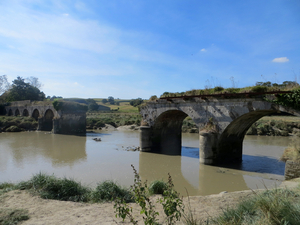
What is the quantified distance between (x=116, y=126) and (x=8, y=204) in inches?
1166

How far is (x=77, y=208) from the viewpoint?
503cm

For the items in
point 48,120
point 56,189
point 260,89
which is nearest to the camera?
point 56,189

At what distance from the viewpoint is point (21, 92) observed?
51.4m

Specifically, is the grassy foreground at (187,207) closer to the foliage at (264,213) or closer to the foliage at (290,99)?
the foliage at (264,213)

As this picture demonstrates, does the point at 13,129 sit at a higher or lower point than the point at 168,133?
lower

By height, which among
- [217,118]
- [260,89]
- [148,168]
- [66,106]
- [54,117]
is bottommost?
[148,168]

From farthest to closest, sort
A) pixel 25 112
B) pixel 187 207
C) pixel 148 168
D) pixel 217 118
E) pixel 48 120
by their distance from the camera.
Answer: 1. pixel 25 112
2. pixel 48 120
3. pixel 148 168
4. pixel 217 118
5. pixel 187 207

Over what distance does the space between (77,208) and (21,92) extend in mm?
55322

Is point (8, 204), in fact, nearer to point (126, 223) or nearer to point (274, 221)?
point (126, 223)

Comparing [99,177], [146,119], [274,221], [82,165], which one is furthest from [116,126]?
[274,221]

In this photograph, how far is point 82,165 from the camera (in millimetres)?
11727

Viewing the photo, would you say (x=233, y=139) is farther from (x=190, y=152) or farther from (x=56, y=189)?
(x=56, y=189)

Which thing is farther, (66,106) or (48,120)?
(48,120)

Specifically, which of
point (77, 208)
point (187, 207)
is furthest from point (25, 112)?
point (187, 207)
